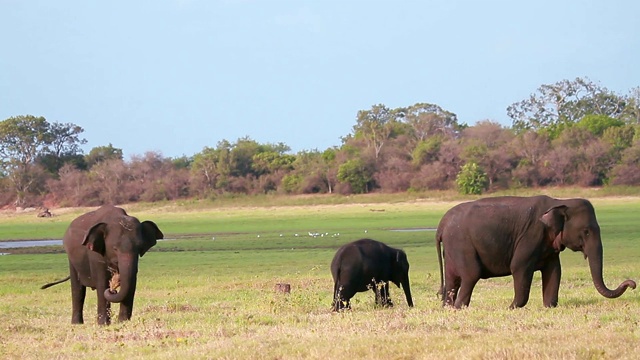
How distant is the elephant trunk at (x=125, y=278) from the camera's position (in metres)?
13.8

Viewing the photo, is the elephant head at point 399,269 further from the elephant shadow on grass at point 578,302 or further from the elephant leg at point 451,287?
the elephant shadow on grass at point 578,302

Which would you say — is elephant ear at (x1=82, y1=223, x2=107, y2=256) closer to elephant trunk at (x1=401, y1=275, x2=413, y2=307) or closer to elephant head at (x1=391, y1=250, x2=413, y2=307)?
elephant trunk at (x1=401, y1=275, x2=413, y2=307)

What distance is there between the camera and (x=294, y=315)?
46.5 ft

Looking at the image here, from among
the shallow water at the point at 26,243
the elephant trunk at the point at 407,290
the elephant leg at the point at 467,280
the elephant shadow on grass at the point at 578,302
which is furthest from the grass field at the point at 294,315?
the shallow water at the point at 26,243

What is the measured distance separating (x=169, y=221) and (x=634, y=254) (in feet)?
114

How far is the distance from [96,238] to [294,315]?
9.39 feet

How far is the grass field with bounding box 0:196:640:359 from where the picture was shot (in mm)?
10680

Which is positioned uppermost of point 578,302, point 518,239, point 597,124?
point 597,124

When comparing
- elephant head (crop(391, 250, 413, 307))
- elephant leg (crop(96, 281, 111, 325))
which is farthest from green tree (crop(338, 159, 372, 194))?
elephant leg (crop(96, 281, 111, 325))

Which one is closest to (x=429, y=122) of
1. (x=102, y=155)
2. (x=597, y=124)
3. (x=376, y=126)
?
(x=376, y=126)

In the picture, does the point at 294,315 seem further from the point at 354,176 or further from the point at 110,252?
the point at 354,176

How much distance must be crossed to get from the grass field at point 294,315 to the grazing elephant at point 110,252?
444 millimetres

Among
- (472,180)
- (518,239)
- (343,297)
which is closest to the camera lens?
(518,239)

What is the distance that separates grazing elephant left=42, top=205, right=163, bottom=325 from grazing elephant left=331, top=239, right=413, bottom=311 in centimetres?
303
